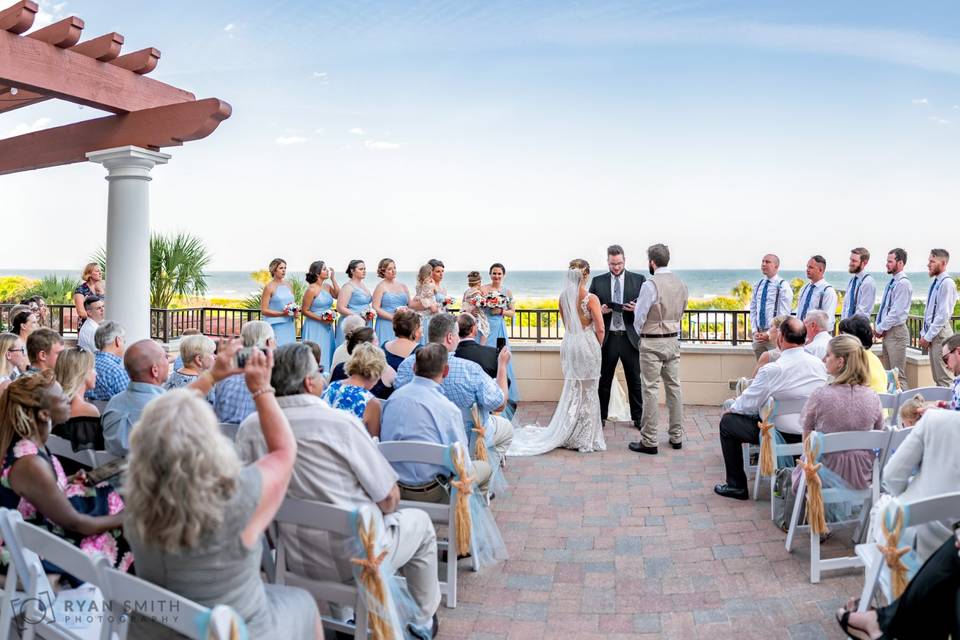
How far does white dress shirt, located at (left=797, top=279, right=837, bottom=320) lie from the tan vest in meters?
1.70

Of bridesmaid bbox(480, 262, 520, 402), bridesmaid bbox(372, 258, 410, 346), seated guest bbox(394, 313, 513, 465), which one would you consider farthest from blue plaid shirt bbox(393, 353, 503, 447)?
bridesmaid bbox(372, 258, 410, 346)

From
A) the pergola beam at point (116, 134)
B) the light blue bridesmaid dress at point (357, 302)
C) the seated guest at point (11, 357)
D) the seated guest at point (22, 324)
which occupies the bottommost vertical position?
the seated guest at point (11, 357)

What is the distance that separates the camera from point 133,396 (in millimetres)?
2924

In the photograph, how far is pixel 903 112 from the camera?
31.5m

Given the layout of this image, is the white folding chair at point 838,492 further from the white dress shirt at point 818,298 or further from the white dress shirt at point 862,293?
Result: the white dress shirt at point 862,293

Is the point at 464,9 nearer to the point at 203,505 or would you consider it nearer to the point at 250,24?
the point at 250,24

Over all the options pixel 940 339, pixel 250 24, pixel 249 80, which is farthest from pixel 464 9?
pixel 940 339

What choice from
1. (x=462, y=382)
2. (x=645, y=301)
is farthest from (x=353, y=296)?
(x=462, y=382)

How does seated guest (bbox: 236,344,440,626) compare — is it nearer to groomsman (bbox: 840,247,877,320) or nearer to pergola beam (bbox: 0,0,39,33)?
pergola beam (bbox: 0,0,39,33)

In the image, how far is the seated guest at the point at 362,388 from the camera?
11.0 feet

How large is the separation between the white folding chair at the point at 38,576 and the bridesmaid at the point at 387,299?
512 centimetres

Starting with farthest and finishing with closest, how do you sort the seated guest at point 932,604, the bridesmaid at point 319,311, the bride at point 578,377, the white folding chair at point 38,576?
the bridesmaid at point 319,311, the bride at point 578,377, the seated guest at point 932,604, the white folding chair at point 38,576

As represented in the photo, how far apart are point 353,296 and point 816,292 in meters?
4.86

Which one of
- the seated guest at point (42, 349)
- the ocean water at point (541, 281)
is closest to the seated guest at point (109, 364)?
the seated guest at point (42, 349)
